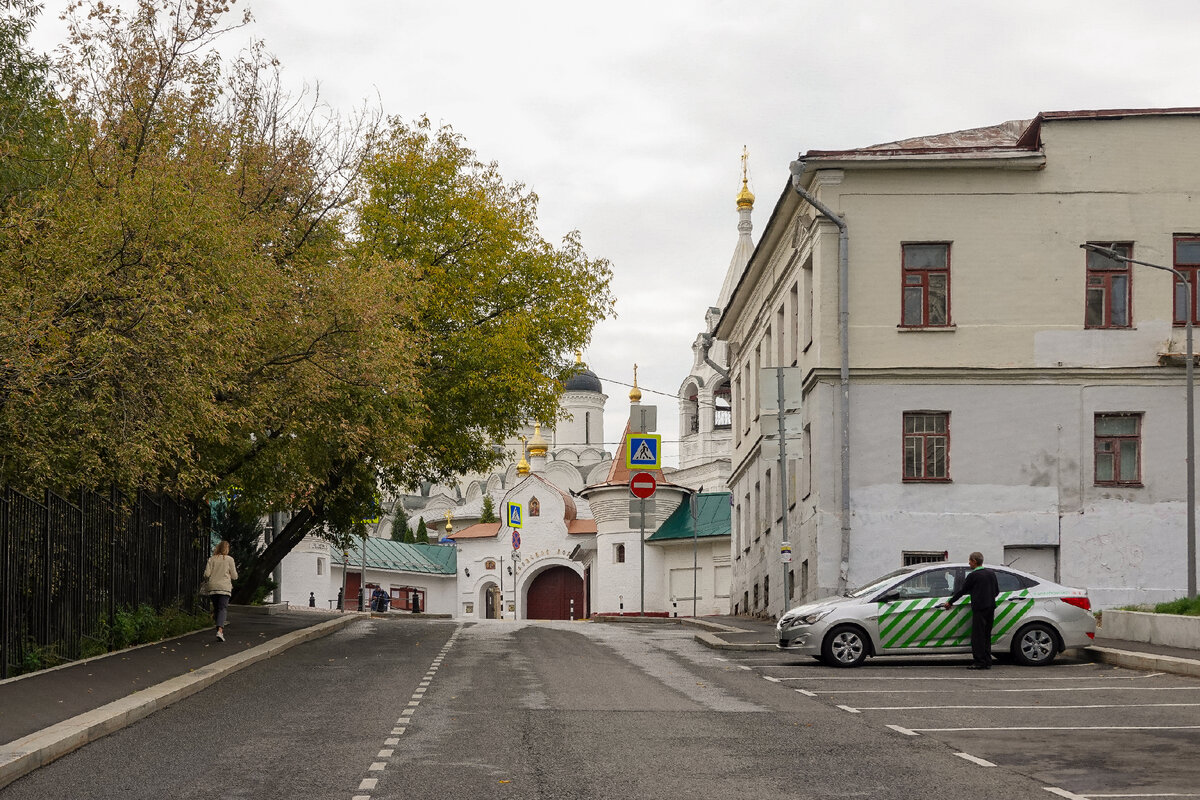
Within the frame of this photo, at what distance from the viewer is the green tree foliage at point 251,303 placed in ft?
56.0

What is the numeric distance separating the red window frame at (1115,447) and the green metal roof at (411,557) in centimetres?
6375

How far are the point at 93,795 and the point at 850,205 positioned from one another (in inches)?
955

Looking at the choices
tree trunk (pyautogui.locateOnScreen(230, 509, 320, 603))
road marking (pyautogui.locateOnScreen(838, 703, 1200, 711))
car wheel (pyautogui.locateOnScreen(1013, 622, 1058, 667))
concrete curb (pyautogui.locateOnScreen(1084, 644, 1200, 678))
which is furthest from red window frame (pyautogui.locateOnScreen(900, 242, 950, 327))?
road marking (pyautogui.locateOnScreen(838, 703, 1200, 711))

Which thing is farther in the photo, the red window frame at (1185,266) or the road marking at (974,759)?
the red window frame at (1185,266)

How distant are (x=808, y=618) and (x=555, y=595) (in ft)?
239

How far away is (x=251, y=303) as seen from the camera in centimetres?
1989

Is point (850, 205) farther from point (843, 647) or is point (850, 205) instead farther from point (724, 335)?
point (724, 335)

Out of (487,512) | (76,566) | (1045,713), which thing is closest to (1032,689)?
(1045,713)

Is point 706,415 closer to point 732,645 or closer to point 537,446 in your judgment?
point 537,446

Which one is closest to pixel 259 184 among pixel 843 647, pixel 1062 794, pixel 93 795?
pixel 843 647

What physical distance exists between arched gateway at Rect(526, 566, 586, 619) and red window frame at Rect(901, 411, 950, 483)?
193ft

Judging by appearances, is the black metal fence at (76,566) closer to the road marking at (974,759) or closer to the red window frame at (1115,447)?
the road marking at (974,759)

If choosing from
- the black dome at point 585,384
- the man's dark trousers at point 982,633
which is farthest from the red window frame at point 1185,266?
the black dome at point 585,384

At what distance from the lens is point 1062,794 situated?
30.8 feet
